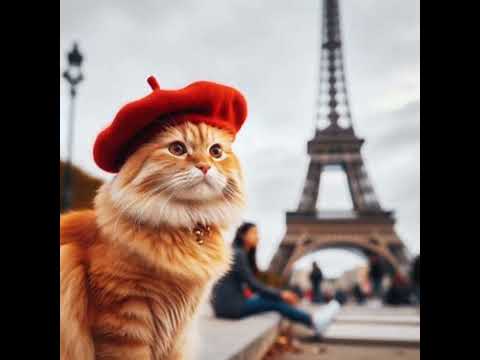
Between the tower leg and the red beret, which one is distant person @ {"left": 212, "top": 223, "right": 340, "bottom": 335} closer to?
the red beret

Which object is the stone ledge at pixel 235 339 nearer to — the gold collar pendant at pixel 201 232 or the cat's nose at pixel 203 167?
the gold collar pendant at pixel 201 232

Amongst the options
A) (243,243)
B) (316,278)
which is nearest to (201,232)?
(243,243)

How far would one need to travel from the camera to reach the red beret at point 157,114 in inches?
43.2

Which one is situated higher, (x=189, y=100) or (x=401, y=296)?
(x=189, y=100)

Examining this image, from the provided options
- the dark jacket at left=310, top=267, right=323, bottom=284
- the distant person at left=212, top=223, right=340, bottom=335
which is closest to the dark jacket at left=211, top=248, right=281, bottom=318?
the distant person at left=212, top=223, right=340, bottom=335

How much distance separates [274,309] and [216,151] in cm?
228

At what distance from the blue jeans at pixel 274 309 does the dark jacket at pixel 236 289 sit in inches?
2.0

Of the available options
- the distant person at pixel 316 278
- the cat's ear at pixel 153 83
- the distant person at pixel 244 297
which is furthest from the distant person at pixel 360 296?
the cat's ear at pixel 153 83

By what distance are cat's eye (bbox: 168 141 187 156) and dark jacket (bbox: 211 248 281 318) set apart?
1.97 meters

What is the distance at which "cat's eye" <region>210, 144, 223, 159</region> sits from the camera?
1116 mm
